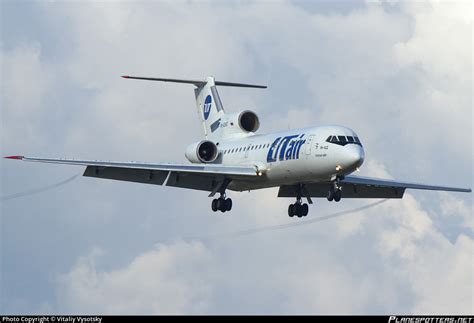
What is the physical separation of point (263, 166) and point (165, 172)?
4.56 m

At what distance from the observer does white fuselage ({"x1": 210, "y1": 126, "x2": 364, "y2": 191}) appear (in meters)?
52.8

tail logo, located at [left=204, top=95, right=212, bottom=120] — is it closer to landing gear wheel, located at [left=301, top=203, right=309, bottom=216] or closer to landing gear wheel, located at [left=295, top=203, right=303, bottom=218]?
landing gear wheel, located at [left=295, top=203, right=303, bottom=218]

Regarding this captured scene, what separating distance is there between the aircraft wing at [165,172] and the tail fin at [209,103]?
460 cm

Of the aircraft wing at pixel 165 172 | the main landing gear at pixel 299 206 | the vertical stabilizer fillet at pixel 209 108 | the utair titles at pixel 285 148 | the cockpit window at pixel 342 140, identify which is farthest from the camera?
the vertical stabilizer fillet at pixel 209 108

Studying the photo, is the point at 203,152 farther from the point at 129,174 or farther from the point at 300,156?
the point at 300,156

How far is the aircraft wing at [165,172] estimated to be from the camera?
184 ft

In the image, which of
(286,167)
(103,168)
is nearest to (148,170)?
(103,168)

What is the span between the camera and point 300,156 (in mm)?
53938

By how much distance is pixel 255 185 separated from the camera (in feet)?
188

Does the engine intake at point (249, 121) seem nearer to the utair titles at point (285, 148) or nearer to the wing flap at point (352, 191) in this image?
the wing flap at point (352, 191)

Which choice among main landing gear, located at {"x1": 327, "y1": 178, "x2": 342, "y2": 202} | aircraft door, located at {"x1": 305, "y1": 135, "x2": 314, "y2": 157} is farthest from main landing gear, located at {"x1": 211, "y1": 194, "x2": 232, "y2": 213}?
main landing gear, located at {"x1": 327, "y1": 178, "x2": 342, "y2": 202}

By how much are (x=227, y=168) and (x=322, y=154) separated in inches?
220

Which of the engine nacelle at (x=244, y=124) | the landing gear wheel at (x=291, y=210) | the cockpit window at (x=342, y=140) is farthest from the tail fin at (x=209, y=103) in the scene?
the cockpit window at (x=342, y=140)

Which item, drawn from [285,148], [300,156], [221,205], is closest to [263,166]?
[285,148]
